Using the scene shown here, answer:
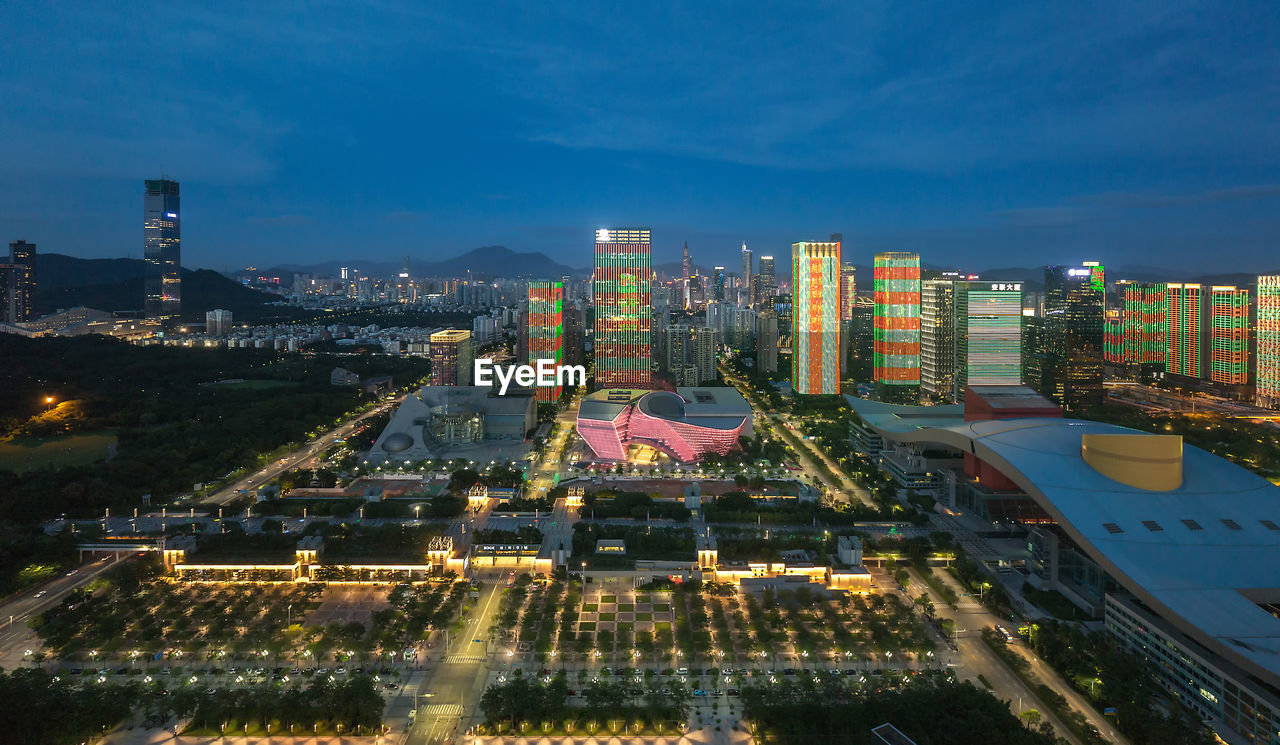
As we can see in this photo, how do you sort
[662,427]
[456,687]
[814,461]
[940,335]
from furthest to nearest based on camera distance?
[940,335]
[814,461]
[662,427]
[456,687]

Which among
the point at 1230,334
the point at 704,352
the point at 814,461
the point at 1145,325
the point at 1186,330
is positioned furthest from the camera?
the point at 704,352

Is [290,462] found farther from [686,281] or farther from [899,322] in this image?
[686,281]

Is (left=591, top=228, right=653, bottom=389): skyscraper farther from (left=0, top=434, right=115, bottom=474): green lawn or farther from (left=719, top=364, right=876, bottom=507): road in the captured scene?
(left=0, top=434, right=115, bottom=474): green lawn

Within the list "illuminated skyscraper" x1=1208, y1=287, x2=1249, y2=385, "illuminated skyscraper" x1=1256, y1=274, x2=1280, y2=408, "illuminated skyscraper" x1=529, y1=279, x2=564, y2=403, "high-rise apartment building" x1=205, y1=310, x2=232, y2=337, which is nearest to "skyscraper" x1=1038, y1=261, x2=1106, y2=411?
"illuminated skyscraper" x1=1256, y1=274, x2=1280, y2=408

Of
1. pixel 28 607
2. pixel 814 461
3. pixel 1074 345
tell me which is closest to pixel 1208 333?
pixel 1074 345

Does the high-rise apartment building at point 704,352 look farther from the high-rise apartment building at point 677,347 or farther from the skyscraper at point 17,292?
the skyscraper at point 17,292

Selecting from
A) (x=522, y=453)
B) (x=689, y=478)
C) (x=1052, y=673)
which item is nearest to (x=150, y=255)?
(x=522, y=453)

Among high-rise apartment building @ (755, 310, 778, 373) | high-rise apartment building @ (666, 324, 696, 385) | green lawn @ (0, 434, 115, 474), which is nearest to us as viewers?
green lawn @ (0, 434, 115, 474)
